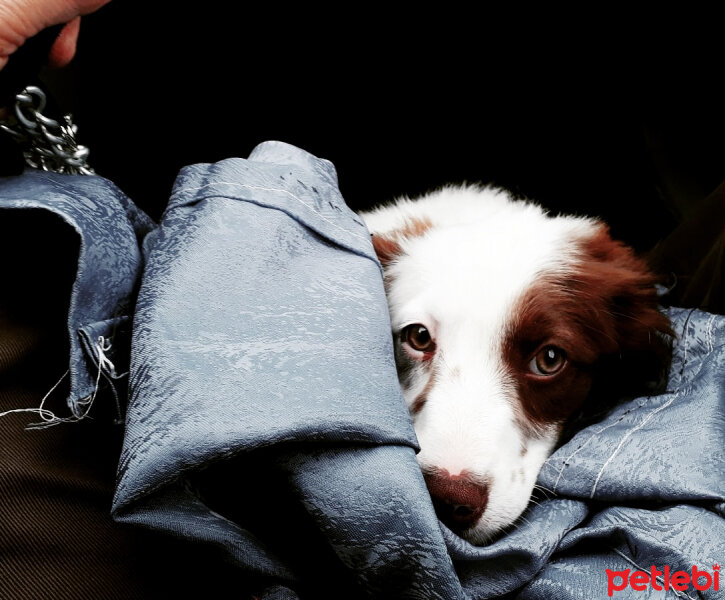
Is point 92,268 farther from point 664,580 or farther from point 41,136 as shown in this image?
point 664,580

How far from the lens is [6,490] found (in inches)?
31.1

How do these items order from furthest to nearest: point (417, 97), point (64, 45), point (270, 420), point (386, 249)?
point (417, 97), point (386, 249), point (64, 45), point (270, 420)

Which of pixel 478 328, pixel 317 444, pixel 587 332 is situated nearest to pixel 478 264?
pixel 478 328

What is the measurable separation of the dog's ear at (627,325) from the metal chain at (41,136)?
0.97m

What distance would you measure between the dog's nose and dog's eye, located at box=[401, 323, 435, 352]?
31 centimetres

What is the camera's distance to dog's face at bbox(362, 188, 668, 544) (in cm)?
101

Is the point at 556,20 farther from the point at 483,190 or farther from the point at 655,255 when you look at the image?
the point at 655,255

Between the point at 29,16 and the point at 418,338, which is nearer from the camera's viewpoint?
the point at 29,16

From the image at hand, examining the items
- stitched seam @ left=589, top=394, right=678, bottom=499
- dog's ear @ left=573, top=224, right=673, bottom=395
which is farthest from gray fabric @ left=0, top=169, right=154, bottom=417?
dog's ear @ left=573, top=224, right=673, bottom=395

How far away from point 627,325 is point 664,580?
0.58 m

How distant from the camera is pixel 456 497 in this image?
0.95 meters

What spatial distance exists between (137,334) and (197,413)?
155mm

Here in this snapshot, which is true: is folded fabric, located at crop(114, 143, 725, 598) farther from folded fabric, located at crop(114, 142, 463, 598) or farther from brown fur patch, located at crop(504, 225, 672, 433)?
brown fur patch, located at crop(504, 225, 672, 433)

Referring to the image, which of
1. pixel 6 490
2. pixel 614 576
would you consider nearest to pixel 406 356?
pixel 614 576
